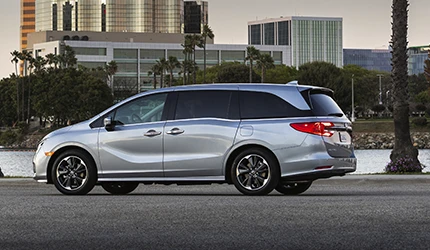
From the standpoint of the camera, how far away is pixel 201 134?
15.5m

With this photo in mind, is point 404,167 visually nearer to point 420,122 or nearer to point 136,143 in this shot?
point 136,143

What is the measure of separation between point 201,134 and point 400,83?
11.0 meters

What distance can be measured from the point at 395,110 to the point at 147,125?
36.3 ft

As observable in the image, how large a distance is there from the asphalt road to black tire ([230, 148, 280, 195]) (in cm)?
40

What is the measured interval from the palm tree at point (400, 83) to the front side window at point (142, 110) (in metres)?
9.87

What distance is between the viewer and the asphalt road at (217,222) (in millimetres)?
9164

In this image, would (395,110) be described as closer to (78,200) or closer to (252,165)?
(252,165)

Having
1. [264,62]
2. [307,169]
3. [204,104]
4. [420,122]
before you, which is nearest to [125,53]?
[264,62]

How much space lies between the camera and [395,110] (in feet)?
83.0

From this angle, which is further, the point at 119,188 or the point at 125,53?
the point at 125,53

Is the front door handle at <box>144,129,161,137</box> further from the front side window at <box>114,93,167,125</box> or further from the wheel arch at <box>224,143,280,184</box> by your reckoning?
the wheel arch at <box>224,143,280,184</box>

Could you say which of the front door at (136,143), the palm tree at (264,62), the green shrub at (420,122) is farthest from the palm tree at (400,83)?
the palm tree at (264,62)

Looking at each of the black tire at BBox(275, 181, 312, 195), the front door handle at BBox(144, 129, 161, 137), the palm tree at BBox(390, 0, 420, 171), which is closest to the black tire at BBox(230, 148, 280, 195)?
the black tire at BBox(275, 181, 312, 195)

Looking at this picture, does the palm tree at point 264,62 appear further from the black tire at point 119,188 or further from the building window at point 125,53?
the black tire at point 119,188
